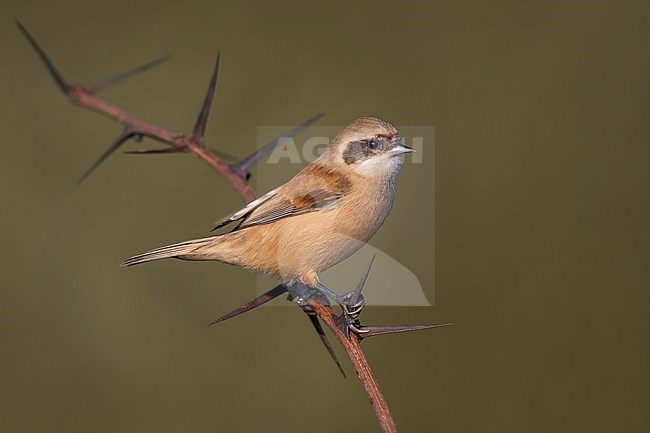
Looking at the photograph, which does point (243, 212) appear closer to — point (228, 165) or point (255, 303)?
point (228, 165)

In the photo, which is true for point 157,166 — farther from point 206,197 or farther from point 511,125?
point 511,125

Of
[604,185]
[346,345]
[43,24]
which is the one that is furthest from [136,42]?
[346,345]

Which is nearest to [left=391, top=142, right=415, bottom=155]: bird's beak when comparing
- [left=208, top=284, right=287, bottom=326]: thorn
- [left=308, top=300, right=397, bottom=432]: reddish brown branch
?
[left=208, top=284, right=287, bottom=326]: thorn

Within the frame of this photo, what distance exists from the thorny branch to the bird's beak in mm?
475

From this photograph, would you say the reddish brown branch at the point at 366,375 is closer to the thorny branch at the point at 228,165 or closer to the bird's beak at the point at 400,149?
the thorny branch at the point at 228,165

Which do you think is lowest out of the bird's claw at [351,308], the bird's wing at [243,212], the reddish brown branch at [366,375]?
the reddish brown branch at [366,375]

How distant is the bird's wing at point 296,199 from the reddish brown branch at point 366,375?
688 millimetres

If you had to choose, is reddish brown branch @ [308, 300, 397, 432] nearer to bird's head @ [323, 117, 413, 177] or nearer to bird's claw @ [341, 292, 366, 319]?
bird's claw @ [341, 292, 366, 319]

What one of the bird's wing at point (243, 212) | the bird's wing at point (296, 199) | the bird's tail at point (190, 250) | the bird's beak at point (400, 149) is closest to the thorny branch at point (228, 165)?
the bird's wing at point (243, 212)

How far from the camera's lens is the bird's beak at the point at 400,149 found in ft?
8.59

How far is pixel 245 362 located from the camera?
4.26m

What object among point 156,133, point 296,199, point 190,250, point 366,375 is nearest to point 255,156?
point 156,133

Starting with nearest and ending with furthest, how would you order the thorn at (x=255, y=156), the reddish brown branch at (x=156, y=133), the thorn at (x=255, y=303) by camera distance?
1. the thorn at (x=255, y=303)
2. the reddish brown branch at (x=156, y=133)
3. the thorn at (x=255, y=156)

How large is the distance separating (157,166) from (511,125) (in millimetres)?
2213
